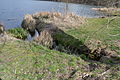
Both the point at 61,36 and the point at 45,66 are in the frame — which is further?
the point at 61,36

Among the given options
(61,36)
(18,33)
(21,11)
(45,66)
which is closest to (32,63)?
(45,66)

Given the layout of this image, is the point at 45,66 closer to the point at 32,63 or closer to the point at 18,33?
the point at 32,63

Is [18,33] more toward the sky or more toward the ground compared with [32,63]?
more toward the ground

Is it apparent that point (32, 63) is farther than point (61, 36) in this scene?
No

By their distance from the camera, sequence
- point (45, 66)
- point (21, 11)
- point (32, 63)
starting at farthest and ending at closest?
1. point (21, 11)
2. point (32, 63)
3. point (45, 66)

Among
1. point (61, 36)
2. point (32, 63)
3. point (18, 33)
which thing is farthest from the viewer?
point (18, 33)

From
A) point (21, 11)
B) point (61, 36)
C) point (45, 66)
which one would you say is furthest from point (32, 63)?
point (21, 11)

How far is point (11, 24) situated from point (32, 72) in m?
12.7

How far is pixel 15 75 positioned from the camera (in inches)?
237

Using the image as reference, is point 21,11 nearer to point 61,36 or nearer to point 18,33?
point 18,33

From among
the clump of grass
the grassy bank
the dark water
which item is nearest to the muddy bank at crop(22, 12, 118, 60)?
the clump of grass

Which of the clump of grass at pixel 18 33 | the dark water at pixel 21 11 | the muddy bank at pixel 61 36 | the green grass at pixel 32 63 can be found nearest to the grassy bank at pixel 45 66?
the green grass at pixel 32 63

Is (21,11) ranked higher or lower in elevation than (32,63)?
lower

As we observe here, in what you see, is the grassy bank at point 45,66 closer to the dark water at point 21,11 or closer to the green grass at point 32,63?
the green grass at point 32,63
